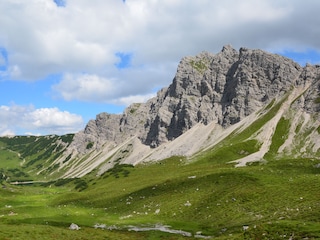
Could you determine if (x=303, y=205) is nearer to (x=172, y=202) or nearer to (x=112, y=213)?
(x=172, y=202)

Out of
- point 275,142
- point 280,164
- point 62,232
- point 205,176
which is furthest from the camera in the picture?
point 275,142

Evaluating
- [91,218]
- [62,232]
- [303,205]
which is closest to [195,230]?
[303,205]

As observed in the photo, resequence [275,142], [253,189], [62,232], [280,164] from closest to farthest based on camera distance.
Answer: [62,232]
[253,189]
[280,164]
[275,142]

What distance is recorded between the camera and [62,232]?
4891 cm

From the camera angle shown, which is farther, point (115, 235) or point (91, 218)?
point (91, 218)

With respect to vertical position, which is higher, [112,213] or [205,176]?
[205,176]

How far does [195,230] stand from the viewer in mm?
54344

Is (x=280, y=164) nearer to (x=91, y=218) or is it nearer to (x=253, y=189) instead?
(x=253, y=189)

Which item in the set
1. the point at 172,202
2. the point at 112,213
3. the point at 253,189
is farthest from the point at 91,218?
the point at 253,189

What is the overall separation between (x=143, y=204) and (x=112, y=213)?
8.10 meters

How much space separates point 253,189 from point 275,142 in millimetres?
132691

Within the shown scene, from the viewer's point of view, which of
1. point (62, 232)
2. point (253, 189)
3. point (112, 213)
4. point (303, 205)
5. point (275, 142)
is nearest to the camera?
point (62, 232)

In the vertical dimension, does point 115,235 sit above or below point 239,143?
below

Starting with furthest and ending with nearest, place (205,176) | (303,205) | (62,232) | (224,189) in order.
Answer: (205,176) → (224,189) → (303,205) → (62,232)
